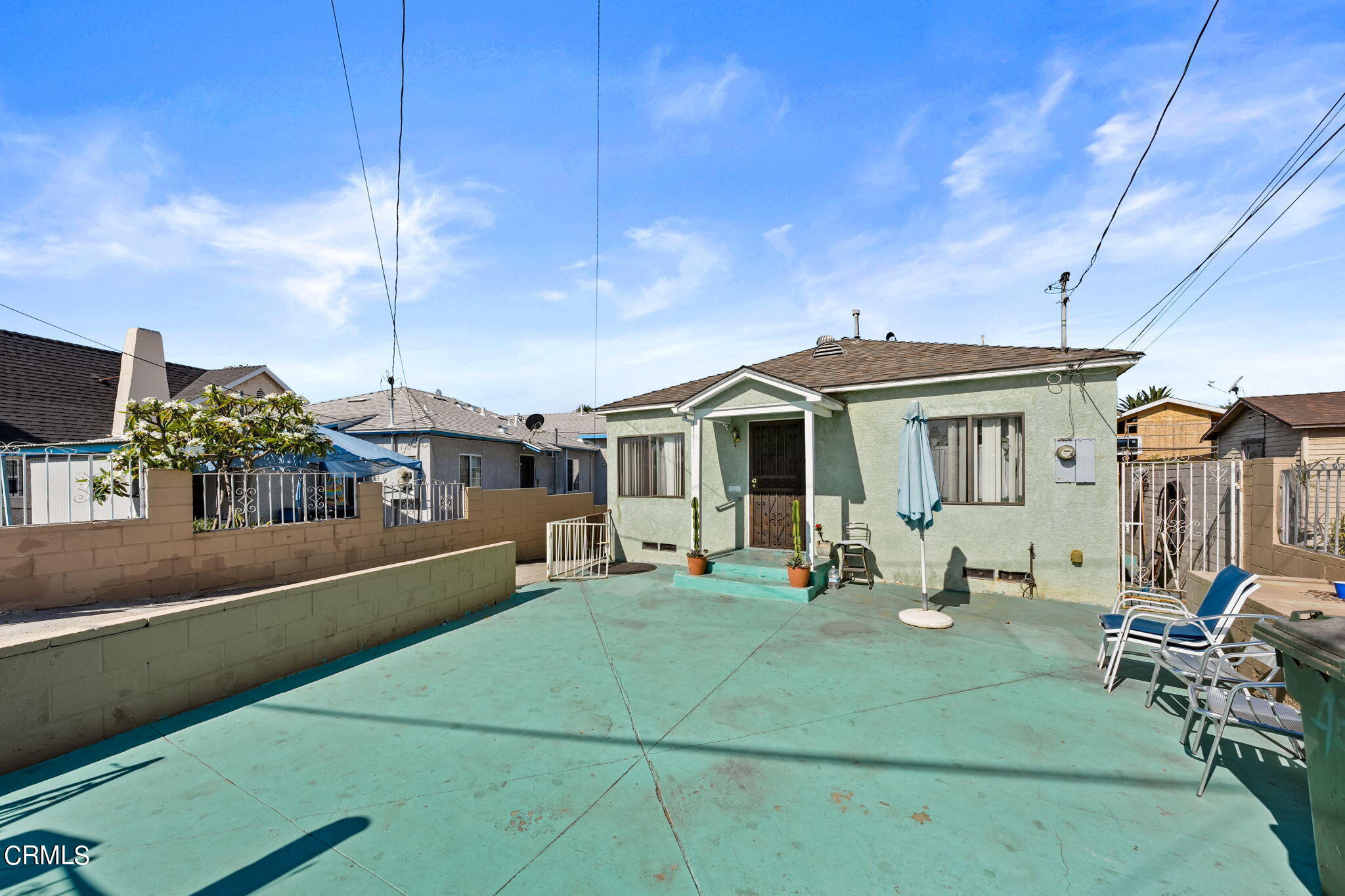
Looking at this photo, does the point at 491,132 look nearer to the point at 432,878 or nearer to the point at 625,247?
the point at 625,247

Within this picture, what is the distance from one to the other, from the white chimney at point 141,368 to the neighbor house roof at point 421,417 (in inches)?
131

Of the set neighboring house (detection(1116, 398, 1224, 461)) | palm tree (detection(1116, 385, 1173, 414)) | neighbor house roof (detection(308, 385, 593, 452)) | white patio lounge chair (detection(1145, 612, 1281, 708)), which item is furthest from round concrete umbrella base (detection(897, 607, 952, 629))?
palm tree (detection(1116, 385, 1173, 414))

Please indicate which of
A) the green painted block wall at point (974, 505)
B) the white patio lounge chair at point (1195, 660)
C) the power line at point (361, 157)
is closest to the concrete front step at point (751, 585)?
the green painted block wall at point (974, 505)

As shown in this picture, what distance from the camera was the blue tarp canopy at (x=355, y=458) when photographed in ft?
30.8

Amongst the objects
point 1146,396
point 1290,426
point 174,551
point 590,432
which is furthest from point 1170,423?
point 174,551

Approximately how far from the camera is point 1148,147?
613cm

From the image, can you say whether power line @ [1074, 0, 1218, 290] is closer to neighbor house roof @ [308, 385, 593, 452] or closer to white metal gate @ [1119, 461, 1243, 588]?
white metal gate @ [1119, 461, 1243, 588]

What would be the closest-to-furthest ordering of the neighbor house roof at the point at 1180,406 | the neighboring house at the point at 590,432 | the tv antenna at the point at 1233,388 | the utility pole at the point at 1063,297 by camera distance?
the utility pole at the point at 1063,297
the tv antenna at the point at 1233,388
the neighbor house roof at the point at 1180,406
the neighboring house at the point at 590,432

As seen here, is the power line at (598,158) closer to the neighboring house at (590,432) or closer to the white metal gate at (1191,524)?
the neighboring house at (590,432)

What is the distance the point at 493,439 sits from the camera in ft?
49.8

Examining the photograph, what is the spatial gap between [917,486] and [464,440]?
40.1ft

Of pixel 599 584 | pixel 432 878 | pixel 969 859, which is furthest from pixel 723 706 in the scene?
pixel 599 584

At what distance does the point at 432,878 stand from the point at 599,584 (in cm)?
644

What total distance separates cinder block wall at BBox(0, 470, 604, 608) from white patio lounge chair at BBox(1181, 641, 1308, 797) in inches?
362
